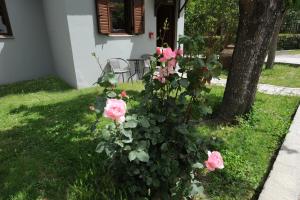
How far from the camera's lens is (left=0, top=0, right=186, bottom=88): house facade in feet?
23.2

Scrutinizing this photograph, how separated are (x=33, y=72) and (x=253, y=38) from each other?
706 cm

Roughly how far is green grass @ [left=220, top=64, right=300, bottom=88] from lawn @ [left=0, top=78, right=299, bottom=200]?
83.9 inches

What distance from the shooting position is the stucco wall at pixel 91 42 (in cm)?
690

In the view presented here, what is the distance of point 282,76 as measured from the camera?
8844 mm

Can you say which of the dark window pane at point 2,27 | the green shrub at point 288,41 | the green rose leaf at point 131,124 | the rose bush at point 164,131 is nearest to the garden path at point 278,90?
the rose bush at point 164,131

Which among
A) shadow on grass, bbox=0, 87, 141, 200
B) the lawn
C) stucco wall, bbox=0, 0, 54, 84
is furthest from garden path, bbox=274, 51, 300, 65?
stucco wall, bbox=0, 0, 54, 84

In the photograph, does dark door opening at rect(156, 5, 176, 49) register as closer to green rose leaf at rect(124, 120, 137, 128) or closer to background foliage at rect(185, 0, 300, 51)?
background foliage at rect(185, 0, 300, 51)

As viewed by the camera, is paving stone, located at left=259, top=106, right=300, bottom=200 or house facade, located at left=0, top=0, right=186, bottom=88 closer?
paving stone, located at left=259, top=106, right=300, bottom=200

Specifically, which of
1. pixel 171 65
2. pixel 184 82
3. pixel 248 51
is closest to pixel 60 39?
pixel 248 51

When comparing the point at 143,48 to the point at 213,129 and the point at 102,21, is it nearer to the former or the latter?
the point at 102,21

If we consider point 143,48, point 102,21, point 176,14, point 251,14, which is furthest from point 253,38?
point 176,14

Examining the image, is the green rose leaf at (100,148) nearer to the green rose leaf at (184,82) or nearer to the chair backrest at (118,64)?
the green rose leaf at (184,82)

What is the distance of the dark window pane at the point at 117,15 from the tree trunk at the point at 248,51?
474 cm

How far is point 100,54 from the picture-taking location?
764cm
